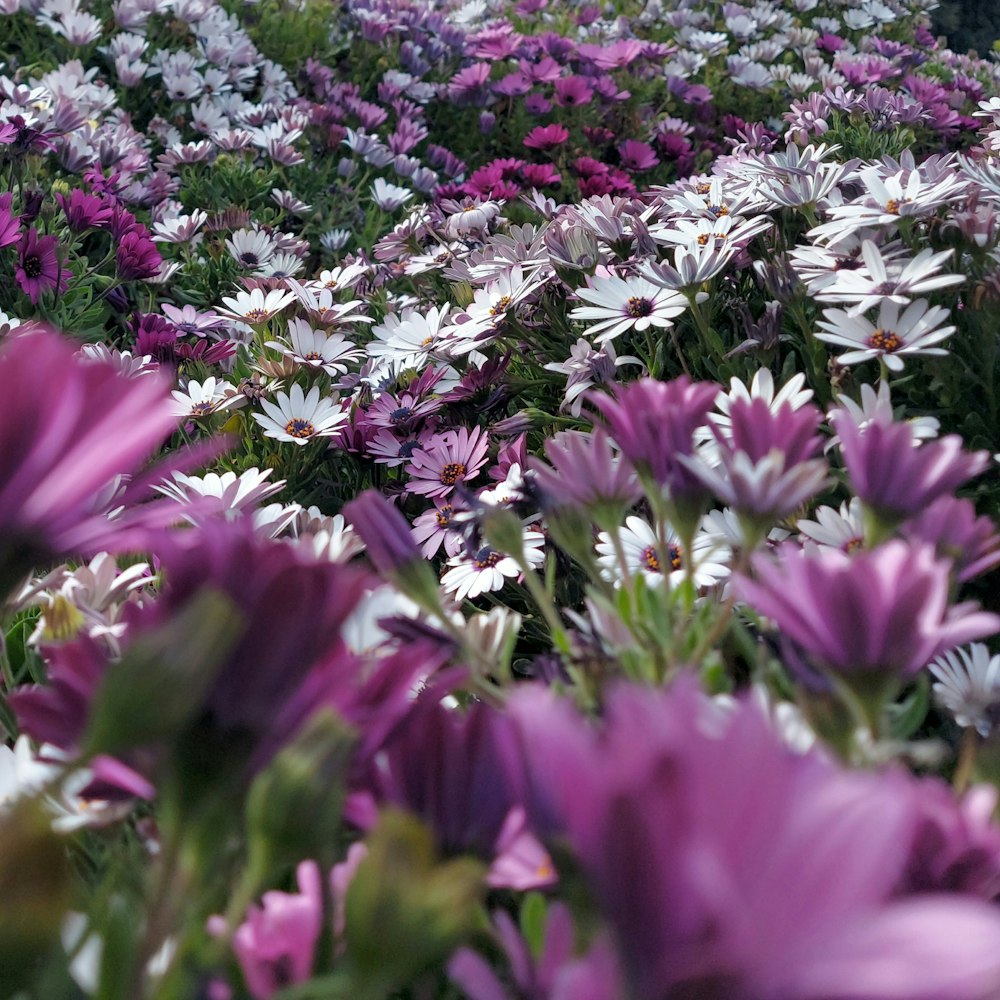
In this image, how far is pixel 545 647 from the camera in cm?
124

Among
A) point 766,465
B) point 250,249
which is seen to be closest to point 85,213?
point 250,249

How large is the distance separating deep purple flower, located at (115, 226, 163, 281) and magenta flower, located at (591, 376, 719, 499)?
166cm

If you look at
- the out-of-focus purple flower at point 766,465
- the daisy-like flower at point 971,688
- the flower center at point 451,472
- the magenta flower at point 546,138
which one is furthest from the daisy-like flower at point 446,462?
the magenta flower at point 546,138

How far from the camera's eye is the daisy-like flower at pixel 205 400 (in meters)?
1.45

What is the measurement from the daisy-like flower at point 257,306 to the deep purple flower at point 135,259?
24cm

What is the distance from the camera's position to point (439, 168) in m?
3.45

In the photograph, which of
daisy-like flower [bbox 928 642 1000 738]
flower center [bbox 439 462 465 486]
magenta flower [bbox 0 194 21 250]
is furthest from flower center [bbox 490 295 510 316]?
magenta flower [bbox 0 194 21 250]

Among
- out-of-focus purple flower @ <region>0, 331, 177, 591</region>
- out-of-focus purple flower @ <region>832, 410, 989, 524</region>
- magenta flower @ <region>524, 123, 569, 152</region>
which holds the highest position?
out-of-focus purple flower @ <region>0, 331, 177, 591</region>


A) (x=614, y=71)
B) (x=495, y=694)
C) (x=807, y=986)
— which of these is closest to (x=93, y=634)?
(x=495, y=694)

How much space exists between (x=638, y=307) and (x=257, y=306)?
828 mm

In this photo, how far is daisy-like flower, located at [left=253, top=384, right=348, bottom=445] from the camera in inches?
56.0

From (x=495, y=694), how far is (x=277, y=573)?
0.57 ft

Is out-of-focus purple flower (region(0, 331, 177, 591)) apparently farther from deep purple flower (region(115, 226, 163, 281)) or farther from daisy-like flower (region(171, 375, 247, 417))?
deep purple flower (region(115, 226, 163, 281))

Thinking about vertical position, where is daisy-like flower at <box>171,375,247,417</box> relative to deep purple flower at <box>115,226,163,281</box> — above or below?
below
